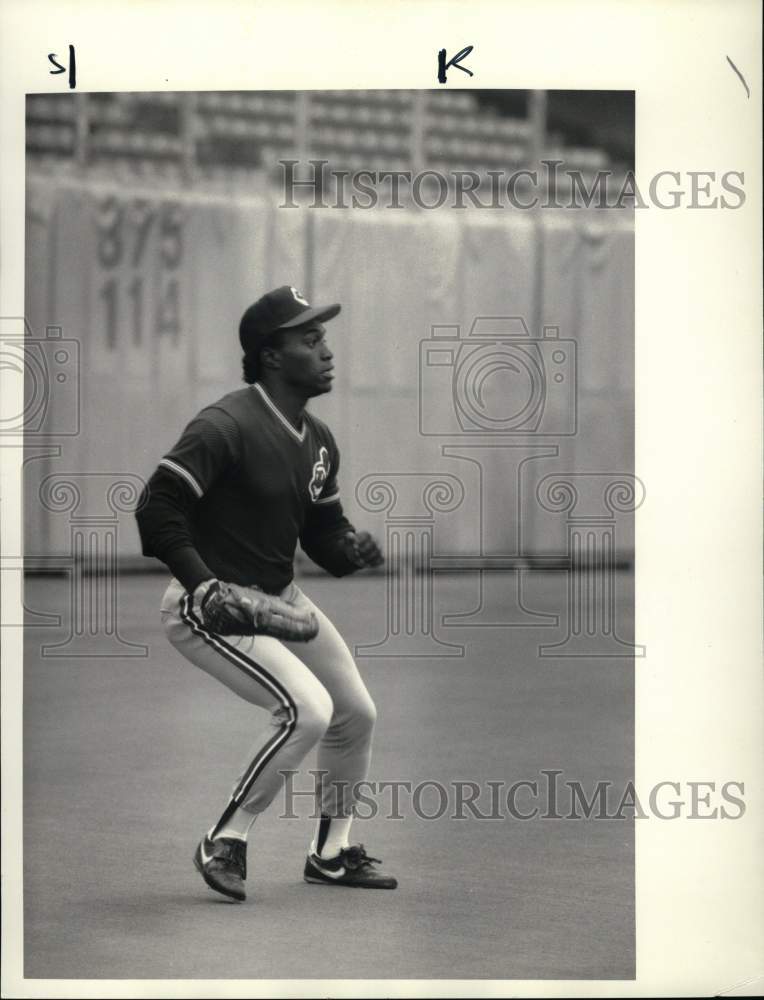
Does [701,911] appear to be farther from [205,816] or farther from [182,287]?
[182,287]

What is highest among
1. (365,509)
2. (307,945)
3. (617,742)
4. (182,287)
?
(182,287)

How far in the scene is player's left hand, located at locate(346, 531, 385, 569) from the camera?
977 centimetres

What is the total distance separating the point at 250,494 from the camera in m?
9.79

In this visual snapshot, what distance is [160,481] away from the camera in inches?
382

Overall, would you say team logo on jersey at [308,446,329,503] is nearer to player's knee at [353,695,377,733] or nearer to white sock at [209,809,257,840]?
player's knee at [353,695,377,733]

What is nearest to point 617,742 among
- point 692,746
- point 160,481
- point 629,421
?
point 692,746

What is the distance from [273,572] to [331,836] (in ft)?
2.91

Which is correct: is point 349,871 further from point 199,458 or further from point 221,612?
point 199,458

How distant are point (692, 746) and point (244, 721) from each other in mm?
1467
